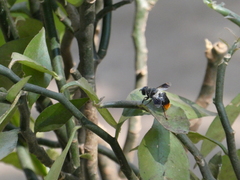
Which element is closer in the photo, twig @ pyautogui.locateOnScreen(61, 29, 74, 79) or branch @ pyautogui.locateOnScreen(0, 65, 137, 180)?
branch @ pyautogui.locateOnScreen(0, 65, 137, 180)

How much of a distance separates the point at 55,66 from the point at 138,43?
0.26 m

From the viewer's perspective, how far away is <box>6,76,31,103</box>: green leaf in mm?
215

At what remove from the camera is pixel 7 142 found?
25 cm

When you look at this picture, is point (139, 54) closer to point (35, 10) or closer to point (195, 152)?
point (35, 10)

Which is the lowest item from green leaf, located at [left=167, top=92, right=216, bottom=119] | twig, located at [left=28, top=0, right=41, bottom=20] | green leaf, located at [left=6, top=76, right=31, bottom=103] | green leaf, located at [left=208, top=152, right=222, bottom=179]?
green leaf, located at [left=208, top=152, right=222, bottom=179]

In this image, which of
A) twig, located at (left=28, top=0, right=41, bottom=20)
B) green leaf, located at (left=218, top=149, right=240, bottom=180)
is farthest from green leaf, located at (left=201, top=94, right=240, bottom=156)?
twig, located at (left=28, top=0, right=41, bottom=20)

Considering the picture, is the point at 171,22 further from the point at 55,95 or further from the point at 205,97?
the point at 55,95

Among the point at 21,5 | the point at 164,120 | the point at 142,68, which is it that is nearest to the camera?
the point at 164,120

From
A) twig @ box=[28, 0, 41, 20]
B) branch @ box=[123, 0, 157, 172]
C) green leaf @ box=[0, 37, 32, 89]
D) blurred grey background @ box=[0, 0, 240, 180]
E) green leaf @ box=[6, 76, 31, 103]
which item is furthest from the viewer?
blurred grey background @ box=[0, 0, 240, 180]

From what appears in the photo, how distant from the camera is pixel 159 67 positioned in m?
1.73

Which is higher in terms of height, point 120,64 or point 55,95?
point 55,95

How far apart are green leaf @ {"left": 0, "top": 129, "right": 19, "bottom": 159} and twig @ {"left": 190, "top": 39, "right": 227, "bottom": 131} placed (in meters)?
0.38

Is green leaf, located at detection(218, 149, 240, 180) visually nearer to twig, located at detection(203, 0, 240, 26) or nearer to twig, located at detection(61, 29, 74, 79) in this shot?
twig, located at detection(203, 0, 240, 26)

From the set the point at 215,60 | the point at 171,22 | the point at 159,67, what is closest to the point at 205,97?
the point at 215,60
